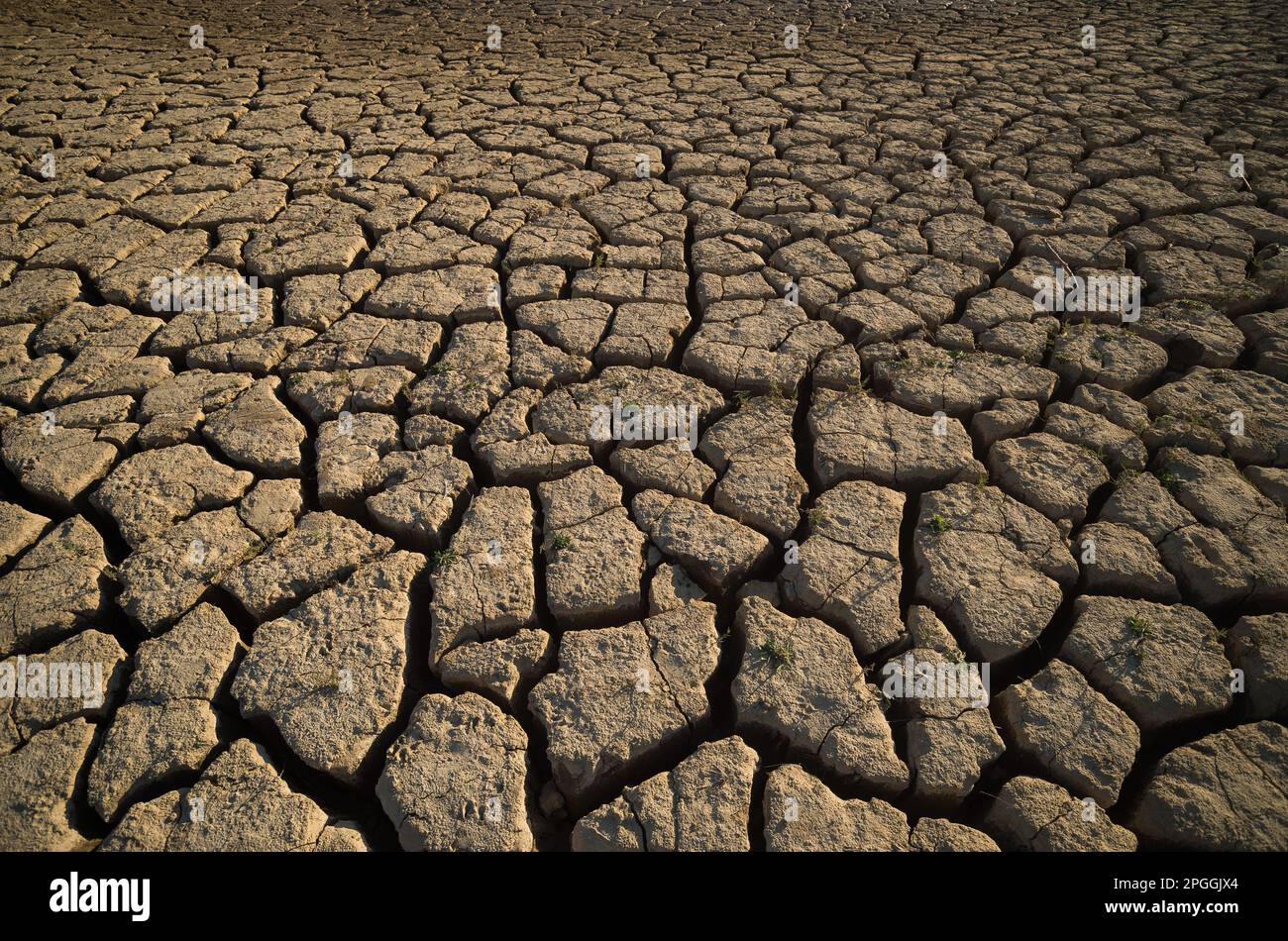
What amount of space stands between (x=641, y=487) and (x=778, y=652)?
67cm

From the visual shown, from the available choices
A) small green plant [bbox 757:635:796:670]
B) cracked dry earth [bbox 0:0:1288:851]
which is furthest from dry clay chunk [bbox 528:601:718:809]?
small green plant [bbox 757:635:796:670]

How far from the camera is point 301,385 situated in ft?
8.18

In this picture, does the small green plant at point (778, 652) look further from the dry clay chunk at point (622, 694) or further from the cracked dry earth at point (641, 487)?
the dry clay chunk at point (622, 694)

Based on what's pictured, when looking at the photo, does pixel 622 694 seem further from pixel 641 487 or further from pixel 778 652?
pixel 641 487

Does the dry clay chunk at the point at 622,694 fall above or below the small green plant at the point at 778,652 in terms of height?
below

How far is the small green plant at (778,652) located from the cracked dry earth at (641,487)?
0.07 feet

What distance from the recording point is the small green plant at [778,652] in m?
1.76

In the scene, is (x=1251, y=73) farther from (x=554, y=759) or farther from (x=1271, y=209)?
(x=554, y=759)

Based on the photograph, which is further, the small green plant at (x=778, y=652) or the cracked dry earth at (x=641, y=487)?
the small green plant at (x=778, y=652)

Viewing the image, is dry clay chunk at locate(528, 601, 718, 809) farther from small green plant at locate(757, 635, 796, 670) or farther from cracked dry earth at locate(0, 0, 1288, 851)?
small green plant at locate(757, 635, 796, 670)

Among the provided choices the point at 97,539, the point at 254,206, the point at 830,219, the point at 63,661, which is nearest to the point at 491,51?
the point at 254,206

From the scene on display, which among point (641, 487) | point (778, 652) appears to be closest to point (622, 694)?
point (778, 652)

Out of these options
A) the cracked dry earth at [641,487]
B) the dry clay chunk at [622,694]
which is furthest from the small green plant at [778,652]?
the dry clay chunk at [622,694]

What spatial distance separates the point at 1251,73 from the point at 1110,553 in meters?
5.08
